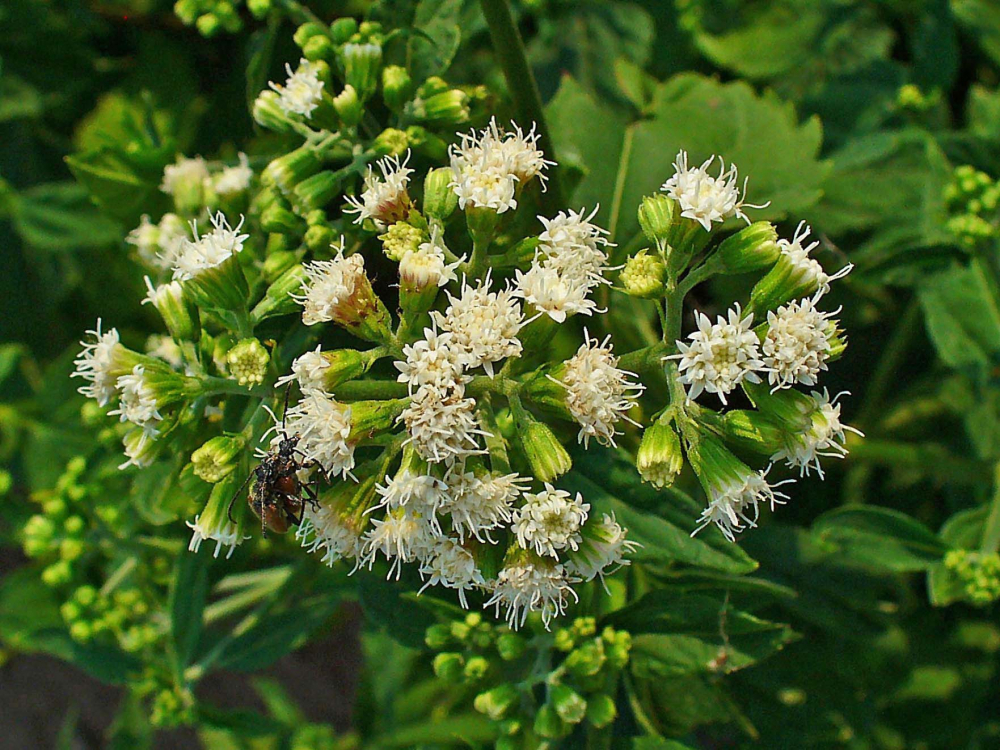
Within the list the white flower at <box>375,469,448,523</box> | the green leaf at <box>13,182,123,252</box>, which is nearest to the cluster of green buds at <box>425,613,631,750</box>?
the white flower at <box>375,469,448,523</box>

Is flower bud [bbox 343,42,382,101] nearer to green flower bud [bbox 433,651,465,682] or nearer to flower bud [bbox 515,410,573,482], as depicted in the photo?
flower bud [bbox 515,410,573,482]

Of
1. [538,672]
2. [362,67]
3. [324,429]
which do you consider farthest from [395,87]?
[538,672]

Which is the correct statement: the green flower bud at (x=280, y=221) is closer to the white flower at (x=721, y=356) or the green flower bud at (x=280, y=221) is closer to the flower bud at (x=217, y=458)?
the flower bud at (x=217, y=458)

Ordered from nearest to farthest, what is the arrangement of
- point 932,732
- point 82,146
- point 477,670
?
1. point 477,670
2. point 932,732
3. point 82,146

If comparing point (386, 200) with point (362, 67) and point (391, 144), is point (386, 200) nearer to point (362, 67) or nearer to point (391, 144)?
point (391, 144)

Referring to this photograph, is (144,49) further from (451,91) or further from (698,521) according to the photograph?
(698,521)

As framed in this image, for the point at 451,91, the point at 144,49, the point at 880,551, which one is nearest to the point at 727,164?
the point at 451,91

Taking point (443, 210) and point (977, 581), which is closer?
point (443, 210)

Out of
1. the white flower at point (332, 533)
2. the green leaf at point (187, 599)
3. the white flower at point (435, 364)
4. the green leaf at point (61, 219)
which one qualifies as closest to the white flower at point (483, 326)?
the white flower at point (435, 364)
